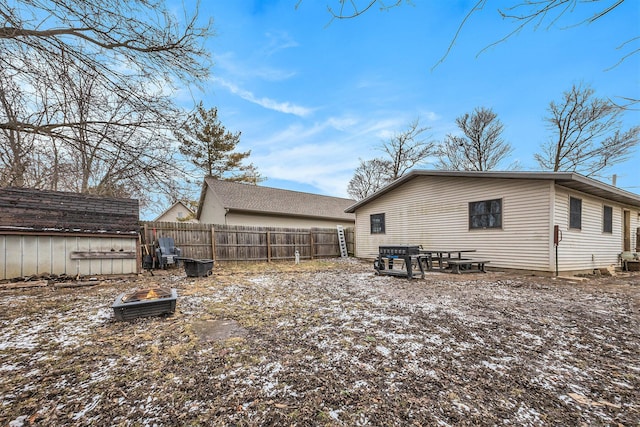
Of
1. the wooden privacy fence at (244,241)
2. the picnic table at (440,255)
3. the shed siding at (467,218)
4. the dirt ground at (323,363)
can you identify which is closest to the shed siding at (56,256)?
the wooden privacy fence at (244,241)

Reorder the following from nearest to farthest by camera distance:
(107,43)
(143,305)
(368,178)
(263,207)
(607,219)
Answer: (107,43)
(143,305)
(607,219)
(263,207)
(368,178)

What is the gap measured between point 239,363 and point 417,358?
168cm

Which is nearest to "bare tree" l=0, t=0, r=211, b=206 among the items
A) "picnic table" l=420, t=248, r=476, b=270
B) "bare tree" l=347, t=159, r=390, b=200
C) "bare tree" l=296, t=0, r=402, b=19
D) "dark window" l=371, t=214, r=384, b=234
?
"bare tree" l=296, t=0, r=402, b=19

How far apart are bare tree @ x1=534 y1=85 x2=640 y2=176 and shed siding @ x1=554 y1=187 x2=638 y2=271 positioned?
7.28 m

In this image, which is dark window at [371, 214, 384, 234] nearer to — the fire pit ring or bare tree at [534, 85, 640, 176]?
the fire pit ring

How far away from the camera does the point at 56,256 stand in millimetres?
6559

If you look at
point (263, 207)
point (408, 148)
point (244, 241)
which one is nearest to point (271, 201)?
point (263, 207)

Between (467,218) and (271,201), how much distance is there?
11.2 metres

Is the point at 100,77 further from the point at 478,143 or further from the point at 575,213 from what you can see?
the point at 478,143

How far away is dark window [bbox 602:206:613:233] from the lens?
31.0 feet

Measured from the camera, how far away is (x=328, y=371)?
7.43 feet

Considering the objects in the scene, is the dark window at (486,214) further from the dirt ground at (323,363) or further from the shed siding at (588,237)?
the dirt ground at (323,363)

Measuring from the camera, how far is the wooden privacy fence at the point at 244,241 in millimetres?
10195

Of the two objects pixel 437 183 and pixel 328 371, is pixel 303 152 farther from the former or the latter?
pixel 328 371
